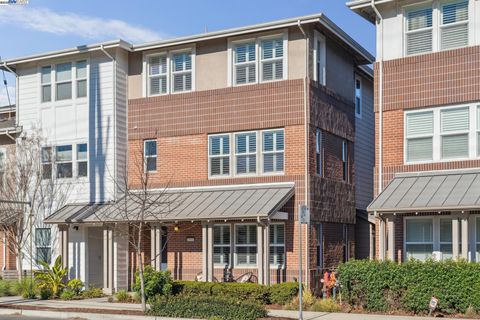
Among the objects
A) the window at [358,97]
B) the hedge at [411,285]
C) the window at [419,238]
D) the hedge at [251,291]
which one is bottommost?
the hedge at [251,291]

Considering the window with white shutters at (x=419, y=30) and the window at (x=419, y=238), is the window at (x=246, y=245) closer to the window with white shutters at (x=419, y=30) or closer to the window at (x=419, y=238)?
the window at (x=419, y=238)

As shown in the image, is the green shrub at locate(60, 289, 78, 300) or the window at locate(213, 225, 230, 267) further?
the window at locate(213, 225, 230, 267)

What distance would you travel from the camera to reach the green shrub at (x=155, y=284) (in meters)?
21.8

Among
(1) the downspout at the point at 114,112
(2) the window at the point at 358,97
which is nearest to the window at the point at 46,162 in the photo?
(1) the downspout at the point at 114,112

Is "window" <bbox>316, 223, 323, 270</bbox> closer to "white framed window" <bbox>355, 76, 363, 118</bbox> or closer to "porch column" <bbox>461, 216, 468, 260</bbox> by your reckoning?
"white framed window" <bbox>355, 76, 363, 118</bbox>

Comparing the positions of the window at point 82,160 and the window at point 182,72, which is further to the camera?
the window at point 82,160

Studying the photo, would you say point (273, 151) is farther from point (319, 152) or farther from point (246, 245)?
point (246, 245)

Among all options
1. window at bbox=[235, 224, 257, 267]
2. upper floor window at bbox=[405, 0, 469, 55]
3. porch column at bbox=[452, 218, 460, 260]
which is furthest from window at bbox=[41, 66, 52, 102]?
porch column at bbox=[452, 218, 460, 260]

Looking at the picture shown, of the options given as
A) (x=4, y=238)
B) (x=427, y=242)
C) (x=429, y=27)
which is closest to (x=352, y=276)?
(x=427, y=242)

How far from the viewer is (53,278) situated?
24703 mm

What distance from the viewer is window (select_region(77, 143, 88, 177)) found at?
26906mm

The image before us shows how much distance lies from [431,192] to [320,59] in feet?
Answer: 23.0

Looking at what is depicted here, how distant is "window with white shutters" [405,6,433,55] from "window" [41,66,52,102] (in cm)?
1376

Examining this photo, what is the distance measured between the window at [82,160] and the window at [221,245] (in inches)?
225
